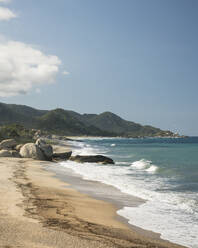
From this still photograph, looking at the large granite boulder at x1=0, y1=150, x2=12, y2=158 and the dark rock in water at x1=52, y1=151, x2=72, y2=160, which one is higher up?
the large granite boulder at x1=0, y1=150, x2=12, y2=158

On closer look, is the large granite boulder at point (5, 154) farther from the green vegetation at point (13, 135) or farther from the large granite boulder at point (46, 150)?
the green vegetation at point (13, 135)

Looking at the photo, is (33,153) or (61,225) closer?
(61,225)

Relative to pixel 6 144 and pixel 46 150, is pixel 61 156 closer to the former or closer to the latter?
pixel 46 150

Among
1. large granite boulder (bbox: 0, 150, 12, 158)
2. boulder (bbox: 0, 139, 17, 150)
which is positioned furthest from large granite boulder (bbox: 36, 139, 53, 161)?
boulder (bbox: 0, 139, 17, 150)

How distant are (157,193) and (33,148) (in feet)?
70.6

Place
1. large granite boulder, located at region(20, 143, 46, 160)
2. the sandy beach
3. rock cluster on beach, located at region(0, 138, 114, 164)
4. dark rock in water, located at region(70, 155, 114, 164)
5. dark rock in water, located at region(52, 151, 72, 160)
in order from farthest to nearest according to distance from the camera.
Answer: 1. dark rock in water, located at region(52, 151, 72, 160)
2. large granite boulder, located at region(20, 143, 46, 160)
3. rock cluster on beach, located at region(0, 138, 114, 164)
4. dark rock in water, located at region(70, 155, 114, 164)
5. the sandy beach

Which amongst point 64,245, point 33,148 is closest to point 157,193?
point 64,245

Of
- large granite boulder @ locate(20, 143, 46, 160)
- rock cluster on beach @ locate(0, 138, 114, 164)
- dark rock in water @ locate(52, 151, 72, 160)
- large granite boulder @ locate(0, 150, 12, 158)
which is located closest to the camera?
large granite boulder @ locate(0, 150, 12, 158)

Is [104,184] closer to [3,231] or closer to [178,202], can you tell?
[178,202]

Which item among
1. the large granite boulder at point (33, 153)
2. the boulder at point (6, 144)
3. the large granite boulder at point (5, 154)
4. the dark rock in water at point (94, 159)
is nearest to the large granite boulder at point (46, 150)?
the large granite boulder at point (33, 153)

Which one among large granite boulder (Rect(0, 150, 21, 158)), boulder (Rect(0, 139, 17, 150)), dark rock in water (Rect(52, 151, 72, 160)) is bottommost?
dark rock in water (Rect(52, 151, 72, 160))

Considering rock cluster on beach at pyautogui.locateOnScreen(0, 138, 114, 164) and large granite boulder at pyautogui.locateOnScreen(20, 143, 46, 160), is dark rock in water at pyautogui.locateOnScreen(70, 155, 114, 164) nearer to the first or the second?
rock cluster on beach at pyautogui.locateOnScreen(0, 138, 114, 164)

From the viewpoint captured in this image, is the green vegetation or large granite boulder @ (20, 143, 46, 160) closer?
large granite boulder @ (20, 143, 46, 160)

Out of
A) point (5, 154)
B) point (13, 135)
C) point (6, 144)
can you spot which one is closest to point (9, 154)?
point (5, 154)
